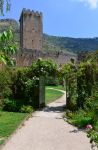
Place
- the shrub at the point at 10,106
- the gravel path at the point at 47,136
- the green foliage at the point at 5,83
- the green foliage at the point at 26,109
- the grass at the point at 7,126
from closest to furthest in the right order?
the gravel path at the point at 47,136 → the grass at the point at 7,126 → the green foliage at the point at 26,109 → the shrub at the point at 10,106 → the green foliage at the point at 5,83

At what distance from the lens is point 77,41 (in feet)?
402

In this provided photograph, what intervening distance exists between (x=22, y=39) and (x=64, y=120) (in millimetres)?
54280

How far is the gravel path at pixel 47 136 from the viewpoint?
12.0m

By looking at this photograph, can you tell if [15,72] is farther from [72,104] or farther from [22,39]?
[22,39]

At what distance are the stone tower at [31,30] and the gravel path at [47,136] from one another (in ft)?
174

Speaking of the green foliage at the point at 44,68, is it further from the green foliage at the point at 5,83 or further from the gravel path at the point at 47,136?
the gravel path at the point at 47,136

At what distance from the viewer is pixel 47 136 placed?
46.3ft

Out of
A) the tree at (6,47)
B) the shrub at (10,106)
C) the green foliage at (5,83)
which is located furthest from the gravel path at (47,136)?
the tree at (6,47)

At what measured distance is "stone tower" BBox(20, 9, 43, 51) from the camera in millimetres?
72500

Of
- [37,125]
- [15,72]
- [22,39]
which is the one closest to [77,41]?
[22,39]

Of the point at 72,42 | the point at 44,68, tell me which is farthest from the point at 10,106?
the point at 72,42

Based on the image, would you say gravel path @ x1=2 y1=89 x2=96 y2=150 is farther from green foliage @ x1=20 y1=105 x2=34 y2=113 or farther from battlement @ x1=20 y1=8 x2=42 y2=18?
battlement @ x1=20 y1=8 x2=42 y2=18

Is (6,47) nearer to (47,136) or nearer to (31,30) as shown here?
(47,136)

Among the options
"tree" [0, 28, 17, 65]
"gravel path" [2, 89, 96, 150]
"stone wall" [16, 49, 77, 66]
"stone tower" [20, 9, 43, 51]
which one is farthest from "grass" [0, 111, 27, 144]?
"stone tower" [20, 9, 43, 51]
